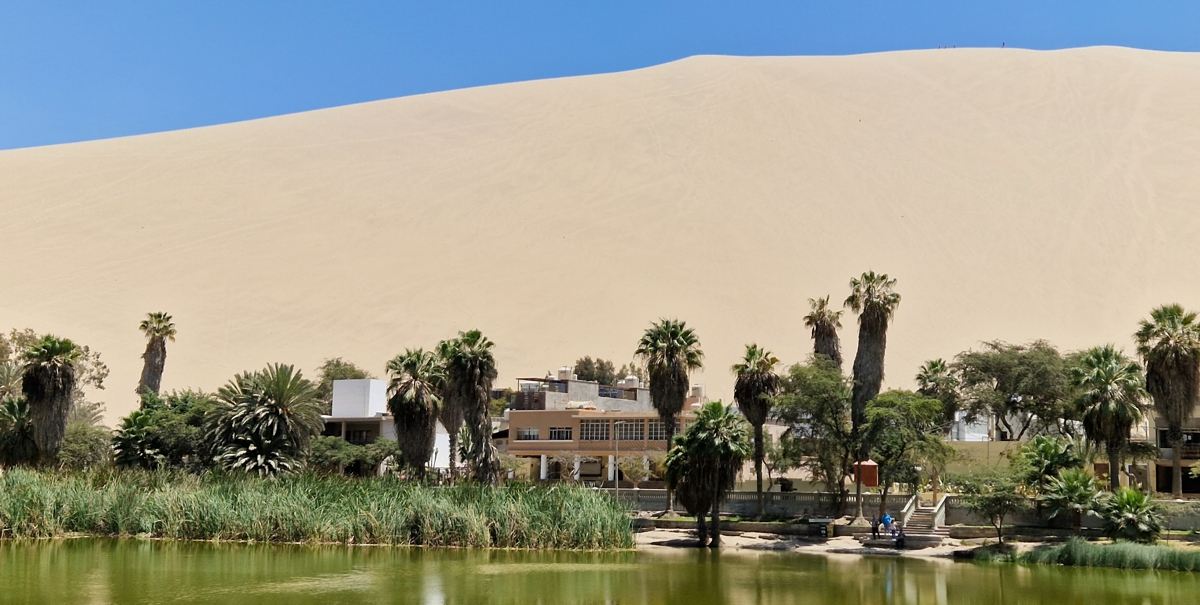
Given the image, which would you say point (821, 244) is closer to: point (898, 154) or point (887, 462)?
point (898, 154)

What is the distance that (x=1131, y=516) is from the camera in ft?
119

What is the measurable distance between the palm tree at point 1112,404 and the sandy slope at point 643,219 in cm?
4393

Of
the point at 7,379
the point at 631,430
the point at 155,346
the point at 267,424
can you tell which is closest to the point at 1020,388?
the point at 631,430

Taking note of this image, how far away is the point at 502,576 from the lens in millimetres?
29328

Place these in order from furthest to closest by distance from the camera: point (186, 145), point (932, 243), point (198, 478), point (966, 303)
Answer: point (186, 145) < point (932, 243) < point (966, 303) < point (198, 478)

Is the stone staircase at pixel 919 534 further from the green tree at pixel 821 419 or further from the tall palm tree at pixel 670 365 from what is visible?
the tall palm tree at pixel 670 365

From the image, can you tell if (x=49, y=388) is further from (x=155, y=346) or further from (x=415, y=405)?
(x=155, y=346)

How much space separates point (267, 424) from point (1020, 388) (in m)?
33.6

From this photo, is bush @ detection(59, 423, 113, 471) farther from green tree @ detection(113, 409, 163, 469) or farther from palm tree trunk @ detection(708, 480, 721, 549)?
palm tree trunk @ detection(708, 480, 721, 549)

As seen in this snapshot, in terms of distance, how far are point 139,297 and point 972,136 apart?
73349 mm

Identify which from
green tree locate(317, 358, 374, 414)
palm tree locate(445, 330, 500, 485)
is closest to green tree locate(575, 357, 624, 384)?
green tree locate(317, 358, 374, 414)

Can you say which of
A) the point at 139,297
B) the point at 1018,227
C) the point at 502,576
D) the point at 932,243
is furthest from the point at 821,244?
the point at 502,576

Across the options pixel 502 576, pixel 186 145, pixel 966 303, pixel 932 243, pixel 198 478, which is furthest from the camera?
pixel 186 145

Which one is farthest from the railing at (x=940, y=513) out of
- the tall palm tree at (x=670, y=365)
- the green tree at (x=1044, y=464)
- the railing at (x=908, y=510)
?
the tall palm tree at (x=670, y=365)
